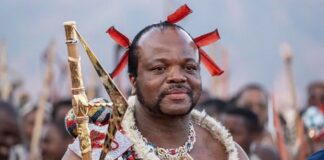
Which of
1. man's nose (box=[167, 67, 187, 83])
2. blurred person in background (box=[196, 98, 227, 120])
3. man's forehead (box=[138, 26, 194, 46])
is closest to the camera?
man's nose (box=[167, 67, 187, 83])

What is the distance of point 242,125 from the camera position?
945 cm

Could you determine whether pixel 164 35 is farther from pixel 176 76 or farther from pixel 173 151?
pixel 173 151

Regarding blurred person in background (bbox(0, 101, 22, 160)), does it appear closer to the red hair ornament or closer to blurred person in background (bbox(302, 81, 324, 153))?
blurred person in background (bbox(302, 81, 324, 153))

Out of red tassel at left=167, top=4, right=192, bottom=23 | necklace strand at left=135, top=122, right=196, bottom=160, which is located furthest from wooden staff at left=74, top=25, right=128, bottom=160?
red tassel at left=167, top=4, right=192, bottom=23

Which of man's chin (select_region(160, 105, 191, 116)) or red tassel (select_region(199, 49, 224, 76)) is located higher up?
red tassel (select_region(199, 49, 224, 76))

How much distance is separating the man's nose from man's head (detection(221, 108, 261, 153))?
384 centimetres

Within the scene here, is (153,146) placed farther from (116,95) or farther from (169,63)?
(116,95)

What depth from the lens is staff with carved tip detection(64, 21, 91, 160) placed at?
4617 millimetres

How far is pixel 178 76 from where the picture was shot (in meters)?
5.42

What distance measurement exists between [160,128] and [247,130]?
394 centimetres

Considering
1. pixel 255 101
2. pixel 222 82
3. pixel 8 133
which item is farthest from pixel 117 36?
pixel 222 82

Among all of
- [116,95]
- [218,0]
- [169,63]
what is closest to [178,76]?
[169,63]

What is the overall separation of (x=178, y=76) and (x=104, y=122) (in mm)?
430

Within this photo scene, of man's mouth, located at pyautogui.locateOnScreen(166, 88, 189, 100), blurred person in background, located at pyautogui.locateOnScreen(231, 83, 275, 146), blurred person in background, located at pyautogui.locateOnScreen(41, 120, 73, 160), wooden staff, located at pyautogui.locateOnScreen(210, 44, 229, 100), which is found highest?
man's mouth, located at pyautogui.locateOnScreen(166, 88, 189, 100)
